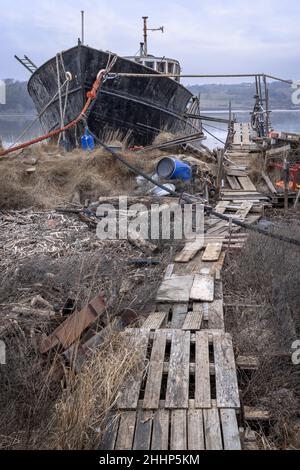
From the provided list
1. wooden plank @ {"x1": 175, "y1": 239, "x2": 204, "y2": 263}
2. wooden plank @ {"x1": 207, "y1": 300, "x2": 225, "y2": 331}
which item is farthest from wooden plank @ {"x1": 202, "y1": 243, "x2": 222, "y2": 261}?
wooden plank @ {"x1": 207, "y1": 300, "x2": 225, "y2": 331}

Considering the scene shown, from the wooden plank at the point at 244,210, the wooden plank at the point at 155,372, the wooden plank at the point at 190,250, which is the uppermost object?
the wooden plank at the point at 244,210

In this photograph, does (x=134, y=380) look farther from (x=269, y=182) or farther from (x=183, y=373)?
(x=269, y=182)

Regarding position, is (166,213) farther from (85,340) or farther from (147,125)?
(147,125)

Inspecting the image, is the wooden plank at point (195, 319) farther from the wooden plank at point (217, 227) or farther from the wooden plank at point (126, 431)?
the wooden plank at point (217, 227)

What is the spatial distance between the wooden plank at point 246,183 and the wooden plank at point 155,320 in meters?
6.32

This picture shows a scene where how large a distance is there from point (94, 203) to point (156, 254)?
2.06 m

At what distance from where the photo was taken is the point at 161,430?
273 centimetres

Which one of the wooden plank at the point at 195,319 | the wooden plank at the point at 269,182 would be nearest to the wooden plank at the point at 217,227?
the wooden plank at the point at 269,182

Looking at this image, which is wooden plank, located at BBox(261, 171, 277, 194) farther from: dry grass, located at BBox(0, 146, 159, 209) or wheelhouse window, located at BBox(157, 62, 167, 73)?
wheelhouse window, located at BBox(157, 62, 167, 73)

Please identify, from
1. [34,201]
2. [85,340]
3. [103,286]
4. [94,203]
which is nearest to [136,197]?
[94,203]

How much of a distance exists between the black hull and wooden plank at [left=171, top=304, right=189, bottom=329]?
29.4 ft

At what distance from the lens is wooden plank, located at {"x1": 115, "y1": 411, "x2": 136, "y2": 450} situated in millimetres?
2636

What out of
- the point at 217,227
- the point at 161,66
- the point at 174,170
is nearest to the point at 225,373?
the point at 217,227

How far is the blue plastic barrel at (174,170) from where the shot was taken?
8.73 meters
